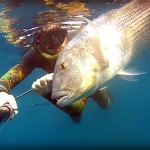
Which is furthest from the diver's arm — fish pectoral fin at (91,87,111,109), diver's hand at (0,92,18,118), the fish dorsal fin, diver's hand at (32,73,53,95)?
fish pectoral fin at (91,87,111,109)

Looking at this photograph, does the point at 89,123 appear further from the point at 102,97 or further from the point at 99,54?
the point at 99,54

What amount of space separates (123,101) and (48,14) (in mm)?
33893

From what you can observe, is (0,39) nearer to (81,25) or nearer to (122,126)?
(81,25)

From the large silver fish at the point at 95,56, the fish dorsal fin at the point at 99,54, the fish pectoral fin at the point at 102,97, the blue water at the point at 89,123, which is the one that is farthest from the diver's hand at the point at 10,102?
the blue water at the point at 89,123

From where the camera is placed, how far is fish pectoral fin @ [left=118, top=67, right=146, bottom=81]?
4232mm

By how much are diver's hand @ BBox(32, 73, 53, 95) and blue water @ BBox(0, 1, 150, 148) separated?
1703 cm

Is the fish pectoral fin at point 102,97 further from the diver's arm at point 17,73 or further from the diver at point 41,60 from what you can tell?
the diver's arm at point 17,73

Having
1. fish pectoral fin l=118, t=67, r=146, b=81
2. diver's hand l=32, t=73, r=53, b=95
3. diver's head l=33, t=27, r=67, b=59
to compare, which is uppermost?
diver's hand l=32, t=73, r=53, b=95

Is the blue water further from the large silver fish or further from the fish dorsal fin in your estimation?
the fish dorsal fin

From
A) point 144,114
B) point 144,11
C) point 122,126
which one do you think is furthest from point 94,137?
point 144,11

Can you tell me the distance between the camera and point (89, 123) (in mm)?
57312

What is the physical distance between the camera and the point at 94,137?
6322 cm

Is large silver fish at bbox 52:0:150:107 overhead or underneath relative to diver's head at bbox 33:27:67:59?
overhead

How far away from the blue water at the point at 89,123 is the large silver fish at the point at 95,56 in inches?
671
